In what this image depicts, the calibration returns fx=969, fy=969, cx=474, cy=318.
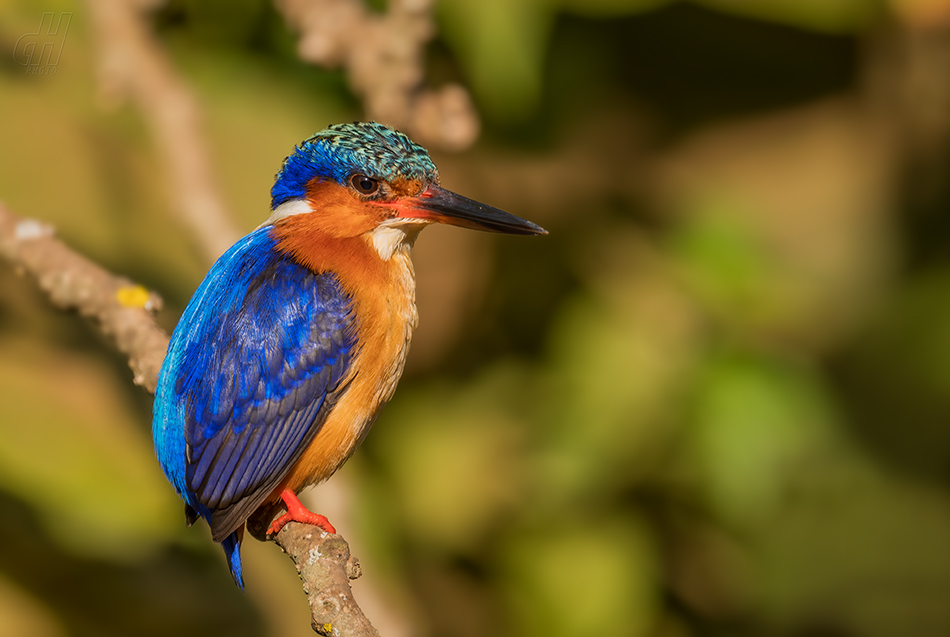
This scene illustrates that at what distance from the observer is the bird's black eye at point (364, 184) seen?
2240mm

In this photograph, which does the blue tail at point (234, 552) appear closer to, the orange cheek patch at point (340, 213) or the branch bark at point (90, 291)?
the branch bark at point (90, 291)

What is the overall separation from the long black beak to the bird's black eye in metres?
0.08

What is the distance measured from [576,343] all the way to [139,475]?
1.36 m

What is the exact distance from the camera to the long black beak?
2180 millimetres

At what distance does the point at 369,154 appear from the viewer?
2.22 meters

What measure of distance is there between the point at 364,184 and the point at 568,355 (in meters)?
1.05

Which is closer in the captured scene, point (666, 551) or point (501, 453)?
point (666, 551)

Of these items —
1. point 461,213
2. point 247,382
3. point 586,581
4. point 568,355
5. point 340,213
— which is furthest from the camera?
point 568,355

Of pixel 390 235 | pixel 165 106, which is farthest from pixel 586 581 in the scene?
pixel 165 106

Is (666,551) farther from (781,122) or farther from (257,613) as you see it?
(781,122)

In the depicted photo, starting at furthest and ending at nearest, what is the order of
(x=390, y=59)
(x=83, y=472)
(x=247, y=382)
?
(x=83, y=472)
(x=390, y=59)
(x=247, y=382)

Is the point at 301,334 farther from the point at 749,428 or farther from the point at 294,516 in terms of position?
the point at 749,428

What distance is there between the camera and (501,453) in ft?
11.0

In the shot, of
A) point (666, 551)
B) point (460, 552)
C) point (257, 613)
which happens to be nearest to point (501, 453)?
point (460, 552)
